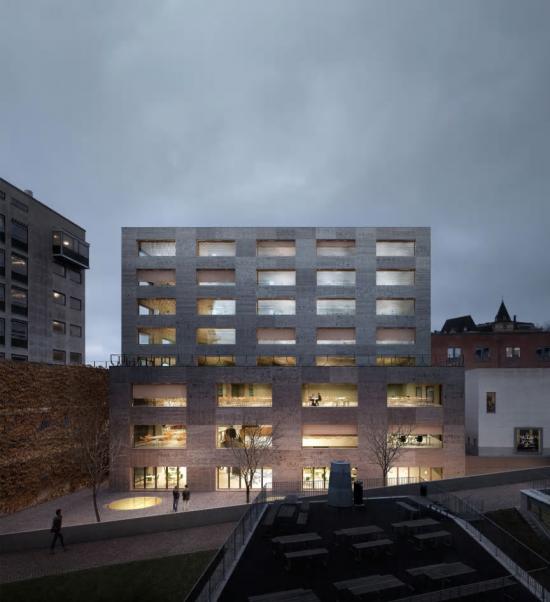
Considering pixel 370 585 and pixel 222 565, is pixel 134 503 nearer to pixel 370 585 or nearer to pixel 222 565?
pixel 222 565

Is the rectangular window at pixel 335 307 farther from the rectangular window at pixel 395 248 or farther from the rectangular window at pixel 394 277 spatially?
the rectangular window at pixel 395 248

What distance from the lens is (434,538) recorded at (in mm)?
17125

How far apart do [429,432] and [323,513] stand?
16.8 m

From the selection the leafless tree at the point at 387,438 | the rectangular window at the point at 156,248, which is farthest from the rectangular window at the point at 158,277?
the leafless tree at the point at 387,438

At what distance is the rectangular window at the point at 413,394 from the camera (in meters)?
36.0

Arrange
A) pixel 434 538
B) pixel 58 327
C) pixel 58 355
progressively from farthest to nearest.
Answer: pixel 58 327 → pixel 58 355 → pixel 434 538

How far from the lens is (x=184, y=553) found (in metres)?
20.8

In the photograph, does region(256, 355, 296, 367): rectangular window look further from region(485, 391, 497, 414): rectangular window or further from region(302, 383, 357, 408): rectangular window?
→ region(485, 391, 497, 414): rectangular window

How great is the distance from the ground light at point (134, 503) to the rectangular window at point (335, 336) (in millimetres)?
19505

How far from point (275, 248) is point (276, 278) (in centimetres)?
286

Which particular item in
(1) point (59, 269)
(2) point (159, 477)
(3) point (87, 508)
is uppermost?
(1) point (59, 269)

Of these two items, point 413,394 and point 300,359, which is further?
point 300,359

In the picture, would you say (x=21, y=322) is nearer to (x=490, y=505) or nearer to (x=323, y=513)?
(x=323, y=513)

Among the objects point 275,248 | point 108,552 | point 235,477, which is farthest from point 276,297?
point 108,552
